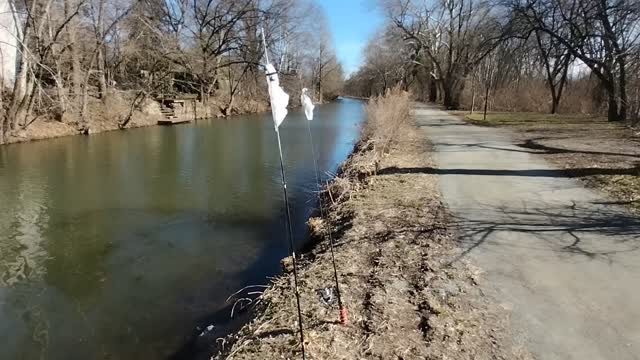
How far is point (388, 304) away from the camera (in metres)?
4.90

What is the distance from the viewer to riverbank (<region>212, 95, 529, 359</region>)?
4.15m

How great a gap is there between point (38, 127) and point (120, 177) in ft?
38.9

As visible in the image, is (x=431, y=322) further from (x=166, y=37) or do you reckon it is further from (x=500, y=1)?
(x=166, y=37)

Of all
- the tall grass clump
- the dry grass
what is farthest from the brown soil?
the dry grass

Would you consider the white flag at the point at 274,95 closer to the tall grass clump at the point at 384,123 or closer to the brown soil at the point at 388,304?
the brown soil at the point at 388,304

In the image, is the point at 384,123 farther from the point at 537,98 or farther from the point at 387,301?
the point at 537,98

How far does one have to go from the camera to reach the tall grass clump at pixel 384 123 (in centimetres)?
1429

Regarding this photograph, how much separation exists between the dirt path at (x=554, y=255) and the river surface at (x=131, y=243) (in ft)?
10.3

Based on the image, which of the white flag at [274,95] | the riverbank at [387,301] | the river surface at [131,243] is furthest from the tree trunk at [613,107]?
the white flag at [274,95]

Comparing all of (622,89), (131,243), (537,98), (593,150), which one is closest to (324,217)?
(131,243)

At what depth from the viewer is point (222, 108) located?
143 feet

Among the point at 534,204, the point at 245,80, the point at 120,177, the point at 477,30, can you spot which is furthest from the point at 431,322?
the point at 245,80

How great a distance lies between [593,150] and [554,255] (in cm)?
897

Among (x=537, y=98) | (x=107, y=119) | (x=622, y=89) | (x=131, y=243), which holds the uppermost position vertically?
(x=622, y=89)
